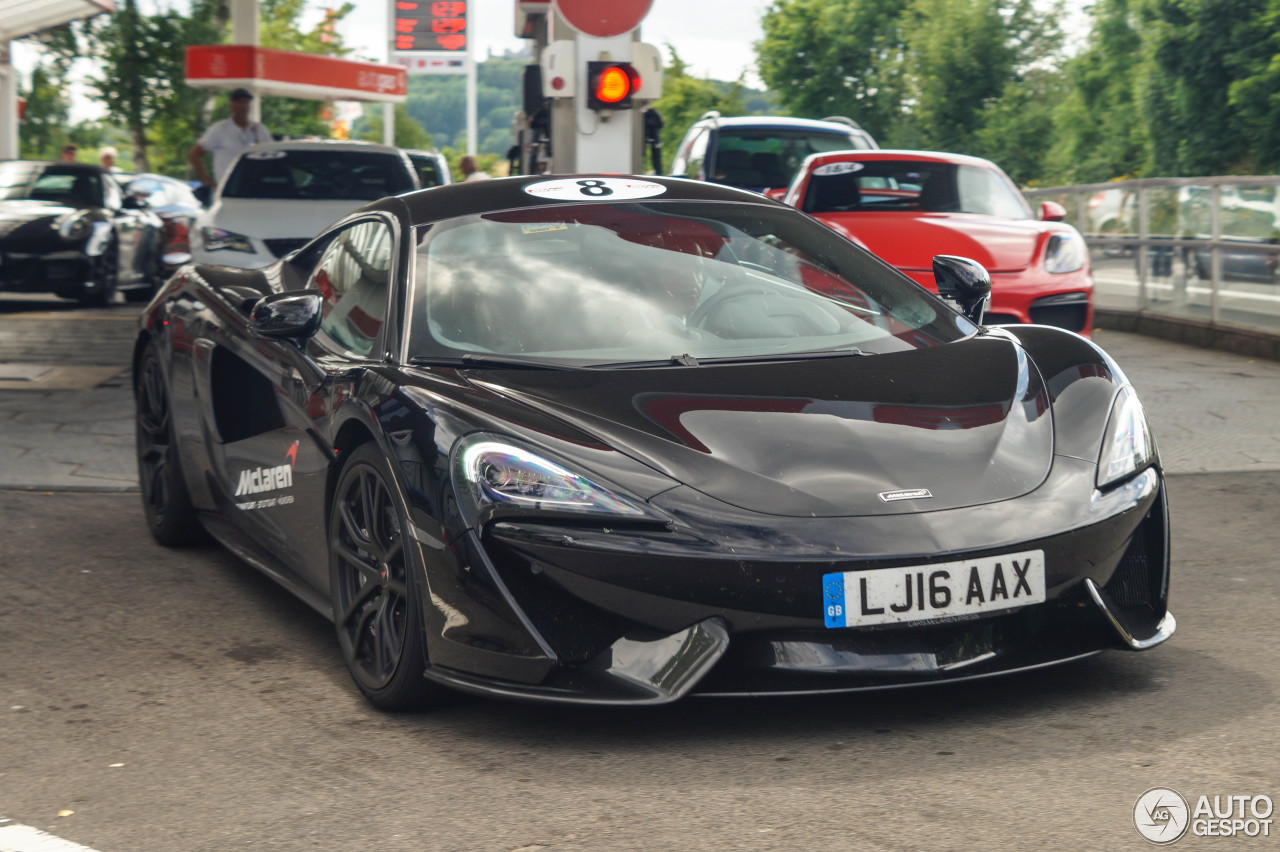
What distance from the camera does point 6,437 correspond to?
8031mm

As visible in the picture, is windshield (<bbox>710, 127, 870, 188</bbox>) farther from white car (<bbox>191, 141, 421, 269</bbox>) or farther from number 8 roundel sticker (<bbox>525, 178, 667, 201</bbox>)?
number 8 roundel sticker (<bbox>525, 178, 667, 201</bbox>)

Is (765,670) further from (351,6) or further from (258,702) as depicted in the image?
(351,6)

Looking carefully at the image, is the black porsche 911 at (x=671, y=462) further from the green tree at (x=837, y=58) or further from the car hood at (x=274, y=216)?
the green tree at (x=837, y=58)

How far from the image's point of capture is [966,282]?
15.7ft

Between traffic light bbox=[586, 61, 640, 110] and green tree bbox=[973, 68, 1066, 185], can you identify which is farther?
green tree bbox=[973, 68, 1066, 185]

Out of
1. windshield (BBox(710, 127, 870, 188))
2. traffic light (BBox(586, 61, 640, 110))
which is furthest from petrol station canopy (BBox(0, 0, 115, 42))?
traffic light (BBox(586, 61, 640, 110))

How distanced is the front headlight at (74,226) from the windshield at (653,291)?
10.8 metres

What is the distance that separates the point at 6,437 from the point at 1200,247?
952 centimetres

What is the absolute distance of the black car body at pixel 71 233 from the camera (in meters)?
14.0

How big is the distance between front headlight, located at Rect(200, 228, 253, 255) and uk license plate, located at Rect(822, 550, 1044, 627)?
814cm

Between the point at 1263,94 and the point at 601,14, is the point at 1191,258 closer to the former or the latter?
the point at 601,14

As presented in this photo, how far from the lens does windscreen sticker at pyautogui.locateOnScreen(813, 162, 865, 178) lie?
412 inches

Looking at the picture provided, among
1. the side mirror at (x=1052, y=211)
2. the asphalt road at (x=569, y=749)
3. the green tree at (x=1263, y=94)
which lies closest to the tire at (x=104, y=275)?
the side mirror at (x=1052, y=211)

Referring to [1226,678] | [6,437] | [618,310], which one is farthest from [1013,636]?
[6,437]
